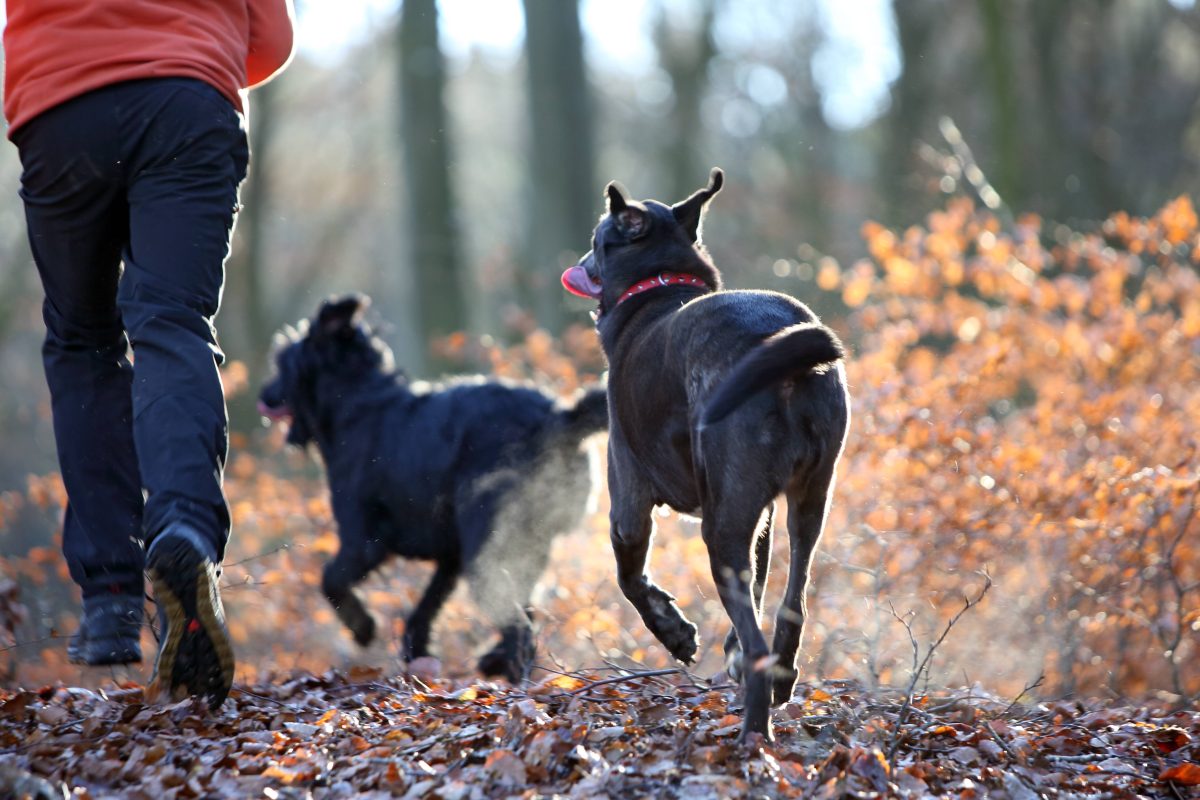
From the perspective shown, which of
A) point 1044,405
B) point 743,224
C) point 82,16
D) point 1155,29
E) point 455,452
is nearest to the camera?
point 82,16

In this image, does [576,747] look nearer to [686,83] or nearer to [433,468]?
[433,468]

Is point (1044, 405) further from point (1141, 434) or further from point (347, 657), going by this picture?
point (347, 657)

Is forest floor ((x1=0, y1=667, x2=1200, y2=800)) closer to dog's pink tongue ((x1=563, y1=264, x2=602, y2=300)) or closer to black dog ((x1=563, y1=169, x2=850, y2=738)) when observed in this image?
black dog ((x1=563, y1=169, x2=850, y2=738))

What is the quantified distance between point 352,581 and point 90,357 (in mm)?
3300

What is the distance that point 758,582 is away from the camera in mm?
4457

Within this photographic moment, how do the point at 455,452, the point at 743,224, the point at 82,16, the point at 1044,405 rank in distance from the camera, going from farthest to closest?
1. the point at 743,224
2. the point at 1044,405
3. the point at 455,452
4. the point at 82,16

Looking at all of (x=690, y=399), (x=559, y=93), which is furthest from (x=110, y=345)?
(x=559, y=93)

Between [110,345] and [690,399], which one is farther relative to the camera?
[110,345]

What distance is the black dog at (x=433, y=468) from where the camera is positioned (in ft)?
22.8

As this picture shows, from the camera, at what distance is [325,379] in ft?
25.7

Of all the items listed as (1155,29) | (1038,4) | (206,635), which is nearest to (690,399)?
(206,635)

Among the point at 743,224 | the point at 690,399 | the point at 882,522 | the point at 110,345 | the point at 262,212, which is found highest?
the point at 743,224

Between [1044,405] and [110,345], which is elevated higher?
[1044,405]

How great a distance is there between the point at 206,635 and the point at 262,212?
63.2 ft
